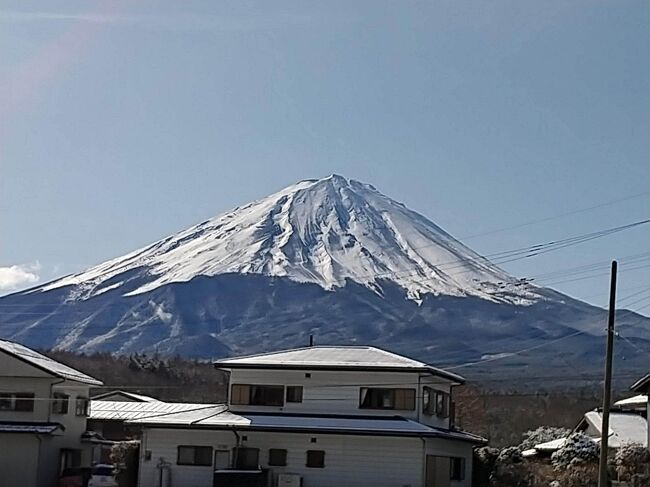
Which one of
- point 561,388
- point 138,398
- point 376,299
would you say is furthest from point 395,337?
point 138,398

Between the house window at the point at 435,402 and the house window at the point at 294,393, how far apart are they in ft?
12.1

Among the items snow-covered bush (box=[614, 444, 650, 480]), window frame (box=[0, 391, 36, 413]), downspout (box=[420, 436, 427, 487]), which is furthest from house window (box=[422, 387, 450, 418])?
window frame (box=[0, 391, 36, 413])

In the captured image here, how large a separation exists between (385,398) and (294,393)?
271 cm

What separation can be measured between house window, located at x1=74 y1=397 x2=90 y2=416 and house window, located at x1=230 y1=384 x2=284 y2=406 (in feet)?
25.6

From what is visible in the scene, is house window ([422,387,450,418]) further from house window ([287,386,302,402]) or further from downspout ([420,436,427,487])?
house window ([287,386,302,402])

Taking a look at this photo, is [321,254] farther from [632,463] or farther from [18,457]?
[632,463]

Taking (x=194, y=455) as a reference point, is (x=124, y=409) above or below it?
above

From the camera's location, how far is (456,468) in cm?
3853

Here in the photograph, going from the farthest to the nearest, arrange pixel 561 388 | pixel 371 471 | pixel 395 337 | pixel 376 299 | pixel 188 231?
pixel 188 231
pixel 376 299
pixel 395 337
pixel 561 388
pixel 371 471

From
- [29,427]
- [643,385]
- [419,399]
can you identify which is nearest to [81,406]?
[29,427]

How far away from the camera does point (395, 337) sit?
11731cm

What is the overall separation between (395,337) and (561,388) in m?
20.9

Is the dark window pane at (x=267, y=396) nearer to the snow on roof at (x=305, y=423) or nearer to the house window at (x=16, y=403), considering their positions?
the snow on roof at (x=305, y=423)

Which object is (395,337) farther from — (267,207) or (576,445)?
(576,445)
